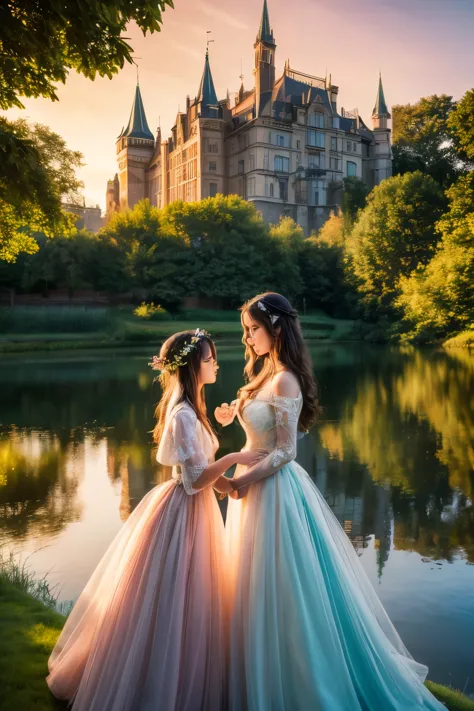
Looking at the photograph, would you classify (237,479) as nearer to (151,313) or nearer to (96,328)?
(96,328)

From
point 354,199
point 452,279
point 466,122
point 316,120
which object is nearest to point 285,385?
point 452,279

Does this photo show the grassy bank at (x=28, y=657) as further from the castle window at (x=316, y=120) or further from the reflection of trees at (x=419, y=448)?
the castle window at (x=316, y=120)

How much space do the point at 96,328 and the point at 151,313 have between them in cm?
475

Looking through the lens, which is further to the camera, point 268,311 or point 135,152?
point 135,152

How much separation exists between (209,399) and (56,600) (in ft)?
33.7

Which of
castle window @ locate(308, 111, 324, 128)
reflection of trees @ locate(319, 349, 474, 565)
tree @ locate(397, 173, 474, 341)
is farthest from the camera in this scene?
castle window @ locate(308, 111, 324, 128)

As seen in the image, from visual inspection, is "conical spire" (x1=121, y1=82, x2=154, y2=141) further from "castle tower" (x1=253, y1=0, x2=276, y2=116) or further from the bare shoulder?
the bare shoulder

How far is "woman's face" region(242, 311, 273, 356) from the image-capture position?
2.94m

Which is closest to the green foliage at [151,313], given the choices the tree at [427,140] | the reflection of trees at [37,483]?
the tree at [427,140]

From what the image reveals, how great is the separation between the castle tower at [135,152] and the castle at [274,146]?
271 inches

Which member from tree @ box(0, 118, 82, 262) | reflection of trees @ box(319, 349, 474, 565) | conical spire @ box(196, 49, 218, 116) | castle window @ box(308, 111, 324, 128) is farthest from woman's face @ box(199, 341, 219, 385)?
castle window @ box(308, 111, 324, 128)

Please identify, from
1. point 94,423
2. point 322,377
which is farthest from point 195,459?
point 322,377

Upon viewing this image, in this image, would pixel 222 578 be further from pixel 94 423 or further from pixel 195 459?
pixel 94 423

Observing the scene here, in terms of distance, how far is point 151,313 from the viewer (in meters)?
37.9
